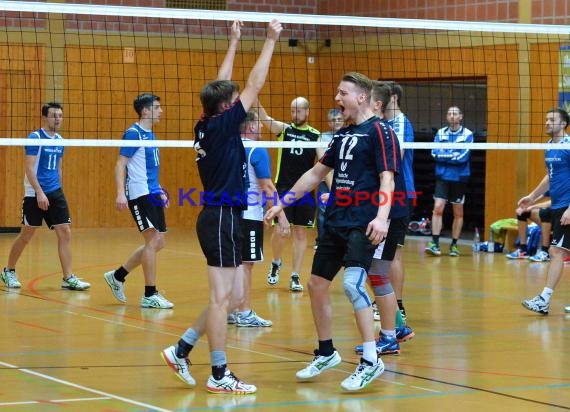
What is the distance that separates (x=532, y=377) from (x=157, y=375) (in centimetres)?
245

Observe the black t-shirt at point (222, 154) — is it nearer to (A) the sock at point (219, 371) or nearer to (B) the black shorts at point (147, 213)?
(A) the sock at point (219, 371)

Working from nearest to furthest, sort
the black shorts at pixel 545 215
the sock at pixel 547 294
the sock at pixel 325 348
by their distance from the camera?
the sock at pixel 325 348 → the sock at pixel 547 294 → the black shorts at pixel 545 215

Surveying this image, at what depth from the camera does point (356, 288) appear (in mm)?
6598

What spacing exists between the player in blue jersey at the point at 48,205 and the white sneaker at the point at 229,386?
4852 mm

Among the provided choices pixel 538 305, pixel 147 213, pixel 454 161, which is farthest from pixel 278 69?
pixel 538 305

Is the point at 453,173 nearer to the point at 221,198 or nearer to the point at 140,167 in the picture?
the point at 140,167

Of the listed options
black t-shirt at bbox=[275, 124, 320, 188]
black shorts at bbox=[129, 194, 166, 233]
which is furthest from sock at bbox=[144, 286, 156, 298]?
black t-shirt at bbox=[275, 124, 320, 188]

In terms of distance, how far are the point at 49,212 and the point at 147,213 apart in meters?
1.67

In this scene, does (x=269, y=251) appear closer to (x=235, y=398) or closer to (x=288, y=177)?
(x=288, y=177)

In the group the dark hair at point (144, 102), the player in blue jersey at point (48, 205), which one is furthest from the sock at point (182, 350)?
the player in blue jersey at point (48, 205)

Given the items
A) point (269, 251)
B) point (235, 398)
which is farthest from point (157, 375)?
point (269, 251)

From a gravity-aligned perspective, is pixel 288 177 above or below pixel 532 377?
above

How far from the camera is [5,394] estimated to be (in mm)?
6309

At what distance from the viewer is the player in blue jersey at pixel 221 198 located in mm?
6430
